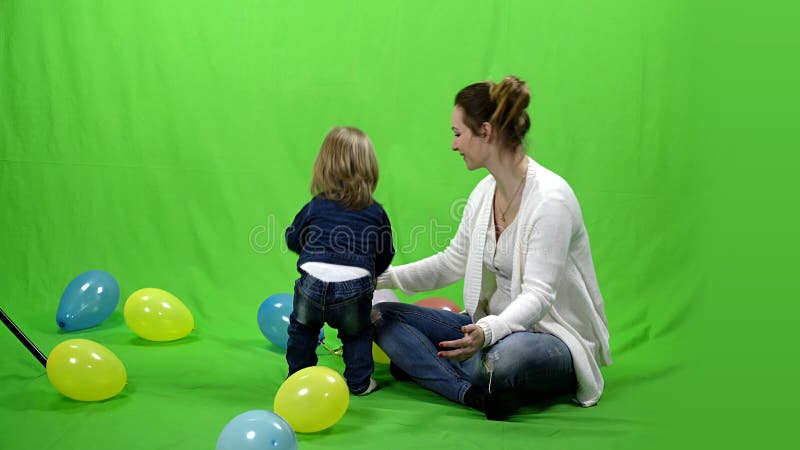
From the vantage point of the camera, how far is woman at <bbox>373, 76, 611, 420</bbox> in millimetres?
2250

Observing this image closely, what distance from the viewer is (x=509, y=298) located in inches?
97.8

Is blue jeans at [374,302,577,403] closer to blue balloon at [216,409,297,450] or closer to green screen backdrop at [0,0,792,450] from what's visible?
blue balloon at [216,409,297,450]

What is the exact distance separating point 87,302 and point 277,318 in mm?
784

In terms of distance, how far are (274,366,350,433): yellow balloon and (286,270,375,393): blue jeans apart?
0.96 ft

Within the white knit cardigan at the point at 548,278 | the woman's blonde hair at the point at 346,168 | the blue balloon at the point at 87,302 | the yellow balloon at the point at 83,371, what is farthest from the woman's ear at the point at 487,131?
the blue balloon at the point at 87,302

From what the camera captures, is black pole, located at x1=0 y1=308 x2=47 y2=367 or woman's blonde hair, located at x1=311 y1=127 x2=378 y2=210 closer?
black pole, located at x1=0 y1=308 x2=47 y2=367

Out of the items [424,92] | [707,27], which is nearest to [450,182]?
[424,92]

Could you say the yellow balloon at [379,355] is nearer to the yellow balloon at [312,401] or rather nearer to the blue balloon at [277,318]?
the blue balloon at [277,318]

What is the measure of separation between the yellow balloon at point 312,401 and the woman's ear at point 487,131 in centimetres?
81

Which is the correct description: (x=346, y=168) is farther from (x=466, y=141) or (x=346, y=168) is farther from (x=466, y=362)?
(x=466, y=362)

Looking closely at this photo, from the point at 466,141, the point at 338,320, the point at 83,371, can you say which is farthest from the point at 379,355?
the point at 83,371

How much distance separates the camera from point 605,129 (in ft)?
11.3

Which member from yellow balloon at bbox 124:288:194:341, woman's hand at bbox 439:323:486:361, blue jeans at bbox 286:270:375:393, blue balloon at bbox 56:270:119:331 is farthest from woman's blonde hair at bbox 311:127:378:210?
blue balloon at bbox 56:270:119:331

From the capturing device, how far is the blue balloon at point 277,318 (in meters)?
2.88
